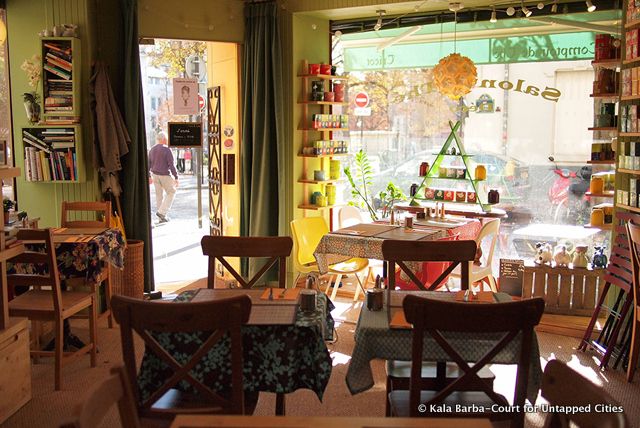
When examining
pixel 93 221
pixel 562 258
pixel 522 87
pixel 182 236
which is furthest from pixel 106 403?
pixel 182 236

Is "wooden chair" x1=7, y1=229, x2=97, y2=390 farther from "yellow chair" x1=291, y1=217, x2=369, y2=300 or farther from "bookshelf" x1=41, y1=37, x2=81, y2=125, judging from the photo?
"yellow chair" x1=291, y1=217, x2=369, y2=300

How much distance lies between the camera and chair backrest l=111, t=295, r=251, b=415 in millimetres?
2443

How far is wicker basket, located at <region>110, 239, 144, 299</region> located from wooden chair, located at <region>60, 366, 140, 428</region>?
4313 millimetres

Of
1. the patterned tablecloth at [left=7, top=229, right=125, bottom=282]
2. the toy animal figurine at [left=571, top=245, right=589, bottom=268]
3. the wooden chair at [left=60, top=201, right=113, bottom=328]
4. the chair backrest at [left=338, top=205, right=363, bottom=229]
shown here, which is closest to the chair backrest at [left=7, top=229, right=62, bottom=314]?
the patterned tablecloth at [left=7, top=229, right=125, bottom=282]

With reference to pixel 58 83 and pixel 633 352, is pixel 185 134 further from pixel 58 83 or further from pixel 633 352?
pixel 633 352

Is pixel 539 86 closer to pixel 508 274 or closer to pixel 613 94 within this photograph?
pixel 613 94

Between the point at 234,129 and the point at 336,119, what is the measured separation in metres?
1.10

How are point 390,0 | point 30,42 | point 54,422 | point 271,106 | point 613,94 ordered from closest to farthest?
point 54,422, point 613,94, point 30,42, point 390,0, point 271,106

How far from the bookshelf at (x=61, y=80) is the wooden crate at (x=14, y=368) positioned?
2.28 m

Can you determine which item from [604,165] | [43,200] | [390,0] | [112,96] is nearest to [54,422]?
[43,200]

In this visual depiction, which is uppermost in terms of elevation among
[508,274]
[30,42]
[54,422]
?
[30,42]

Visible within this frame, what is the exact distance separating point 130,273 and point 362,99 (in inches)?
127

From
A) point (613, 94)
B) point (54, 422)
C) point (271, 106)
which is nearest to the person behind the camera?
point (54, 422)

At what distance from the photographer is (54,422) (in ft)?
12.6
